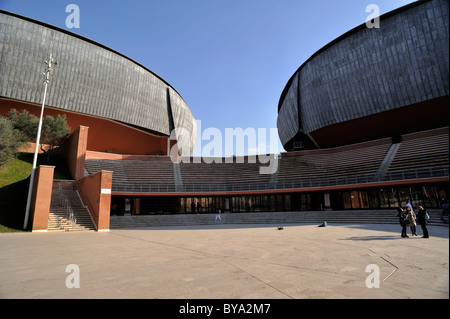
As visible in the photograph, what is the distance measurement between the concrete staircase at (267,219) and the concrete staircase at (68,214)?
3.47m

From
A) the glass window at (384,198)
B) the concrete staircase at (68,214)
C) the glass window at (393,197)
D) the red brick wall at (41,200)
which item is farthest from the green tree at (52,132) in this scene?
the glass window at (393,197)

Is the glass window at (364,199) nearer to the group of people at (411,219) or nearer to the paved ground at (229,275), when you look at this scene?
the group of people at (411,219)

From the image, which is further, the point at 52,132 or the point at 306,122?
the point at 306,122

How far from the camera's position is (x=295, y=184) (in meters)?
31.5

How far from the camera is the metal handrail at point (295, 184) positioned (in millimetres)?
23577

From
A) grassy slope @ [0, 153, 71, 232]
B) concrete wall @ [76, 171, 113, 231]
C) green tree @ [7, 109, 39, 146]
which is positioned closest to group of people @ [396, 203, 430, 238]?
concrete wall @ [76, 171, 113, 231]

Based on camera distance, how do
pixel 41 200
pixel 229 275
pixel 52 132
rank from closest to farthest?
pixel 229 275 → pixel 41 200 → pixel 52 132

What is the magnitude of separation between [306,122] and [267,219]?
2141 cm

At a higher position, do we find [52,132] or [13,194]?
[52,132]

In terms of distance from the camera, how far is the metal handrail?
2358 cm

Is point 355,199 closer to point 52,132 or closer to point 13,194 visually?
point 13,194

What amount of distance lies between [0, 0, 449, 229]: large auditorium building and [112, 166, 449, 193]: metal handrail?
0.43 feet

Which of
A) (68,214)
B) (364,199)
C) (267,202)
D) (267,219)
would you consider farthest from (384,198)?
(68,214)
